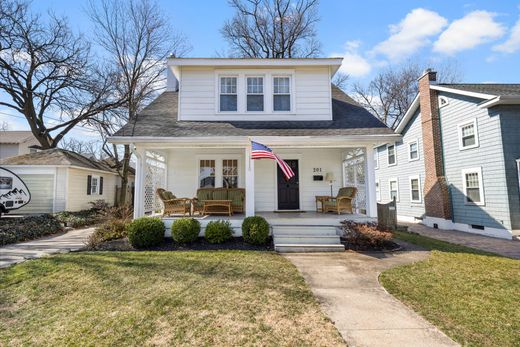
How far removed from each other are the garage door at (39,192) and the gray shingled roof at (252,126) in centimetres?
926

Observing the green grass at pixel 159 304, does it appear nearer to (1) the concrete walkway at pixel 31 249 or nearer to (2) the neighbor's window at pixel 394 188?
(1) the concrete walkway at pixel 31 249

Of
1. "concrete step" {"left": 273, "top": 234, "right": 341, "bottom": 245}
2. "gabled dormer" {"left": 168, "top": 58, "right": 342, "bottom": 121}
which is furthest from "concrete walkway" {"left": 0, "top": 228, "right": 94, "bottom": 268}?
"concrete step" {"left": 273, "top": 234, "right": 341, "bottom": 245}

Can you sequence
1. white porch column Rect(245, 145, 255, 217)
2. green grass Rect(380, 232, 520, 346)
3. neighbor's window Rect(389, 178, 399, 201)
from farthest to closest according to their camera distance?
neighbor's window Rect(389, 178, 399, 201), white porch column Rect(245, 145, 255, 217), green grass Rect(380, 232, 520, 346)

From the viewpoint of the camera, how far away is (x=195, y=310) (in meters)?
3.57

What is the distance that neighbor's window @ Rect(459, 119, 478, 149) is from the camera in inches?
447

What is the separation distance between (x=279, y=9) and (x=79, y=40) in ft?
45.9

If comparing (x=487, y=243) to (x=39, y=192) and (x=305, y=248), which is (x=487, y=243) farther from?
(x=39, y=192)

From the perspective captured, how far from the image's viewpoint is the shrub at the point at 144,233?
7164mm

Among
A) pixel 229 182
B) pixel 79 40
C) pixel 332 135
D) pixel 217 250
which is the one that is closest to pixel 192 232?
pixel 217 250

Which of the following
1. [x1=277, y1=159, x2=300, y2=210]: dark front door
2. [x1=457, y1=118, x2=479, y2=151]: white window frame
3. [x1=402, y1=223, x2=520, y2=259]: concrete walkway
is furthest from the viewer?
[x1=457, y1=118, x2=479, y2=151]: white window frame

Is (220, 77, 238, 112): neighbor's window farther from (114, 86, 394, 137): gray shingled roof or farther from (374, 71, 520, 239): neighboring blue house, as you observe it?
(374, 71, 520, 239): neighboring blue house

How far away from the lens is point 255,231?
24.1 feet

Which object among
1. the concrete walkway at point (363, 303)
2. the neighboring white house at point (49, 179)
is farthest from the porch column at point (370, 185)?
the neighboring white house at point (49, 179)

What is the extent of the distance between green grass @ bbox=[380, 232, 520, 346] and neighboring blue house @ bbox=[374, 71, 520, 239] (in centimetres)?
520
